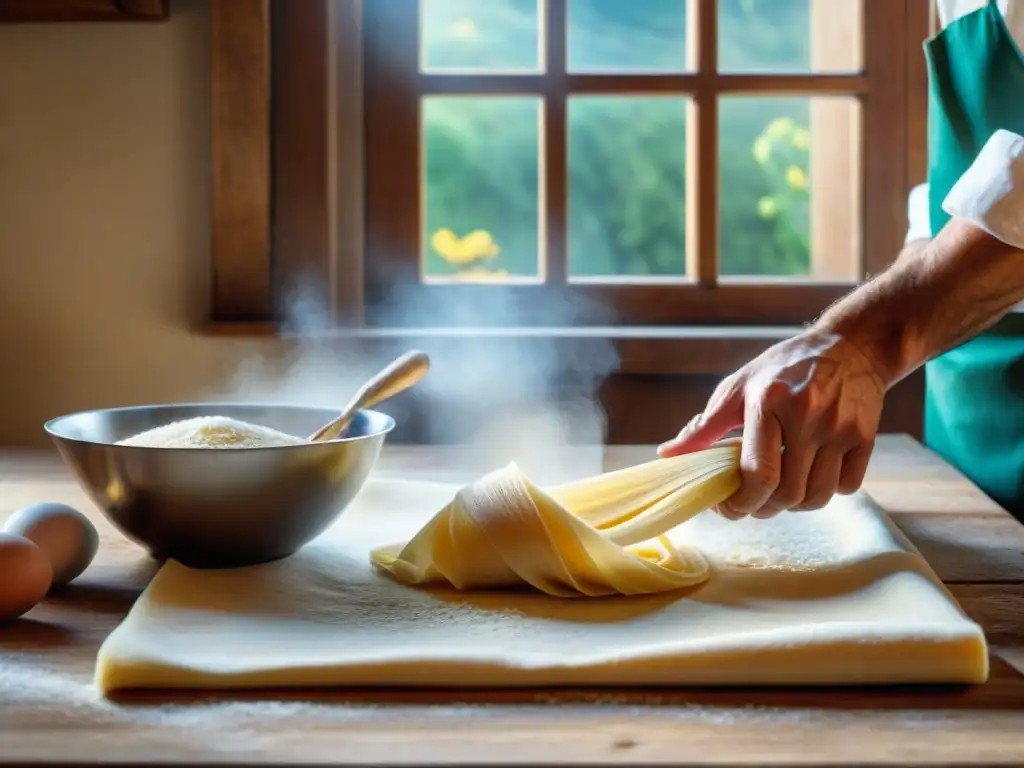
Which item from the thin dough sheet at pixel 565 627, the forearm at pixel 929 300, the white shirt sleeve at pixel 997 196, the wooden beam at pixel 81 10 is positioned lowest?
the thin dough sheet at pixel 565 627

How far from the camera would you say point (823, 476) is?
31.8 inches

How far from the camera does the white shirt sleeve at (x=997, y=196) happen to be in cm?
87

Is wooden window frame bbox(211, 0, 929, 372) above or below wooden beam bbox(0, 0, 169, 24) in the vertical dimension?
below

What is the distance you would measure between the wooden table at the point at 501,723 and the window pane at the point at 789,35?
1333mm

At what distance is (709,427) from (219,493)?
0.39 metres

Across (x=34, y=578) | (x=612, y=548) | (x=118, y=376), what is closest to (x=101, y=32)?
(x=118, y=376)

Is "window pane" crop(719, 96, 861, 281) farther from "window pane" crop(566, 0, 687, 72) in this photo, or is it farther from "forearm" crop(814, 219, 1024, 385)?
"forearm" crop(814, 219, 1024, 385)

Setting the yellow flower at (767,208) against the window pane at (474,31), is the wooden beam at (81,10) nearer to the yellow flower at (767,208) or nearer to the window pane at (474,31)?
the window pane at (474,31)

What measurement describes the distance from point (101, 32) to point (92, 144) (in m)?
0.16

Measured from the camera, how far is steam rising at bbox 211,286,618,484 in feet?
5.02

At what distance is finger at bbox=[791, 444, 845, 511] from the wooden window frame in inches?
28.1

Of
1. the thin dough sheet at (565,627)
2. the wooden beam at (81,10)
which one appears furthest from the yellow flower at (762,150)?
the thin dough sheet at (565,627)

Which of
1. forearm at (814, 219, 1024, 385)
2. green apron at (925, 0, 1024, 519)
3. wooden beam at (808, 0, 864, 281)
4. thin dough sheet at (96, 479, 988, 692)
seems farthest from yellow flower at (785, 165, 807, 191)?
thin dough sheet at (96, 479, 988, 692)

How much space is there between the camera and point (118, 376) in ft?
5.13
